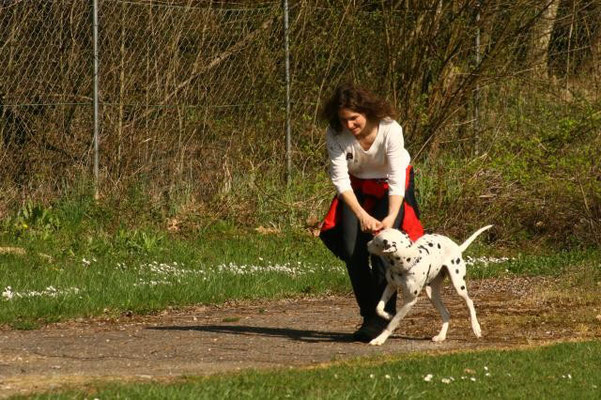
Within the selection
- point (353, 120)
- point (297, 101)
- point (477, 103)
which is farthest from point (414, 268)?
point (477, 103)

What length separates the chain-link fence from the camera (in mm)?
14414

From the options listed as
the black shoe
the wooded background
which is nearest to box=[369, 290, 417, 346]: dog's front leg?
the black shoe

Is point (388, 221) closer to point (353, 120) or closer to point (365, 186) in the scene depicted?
point (365, 186)

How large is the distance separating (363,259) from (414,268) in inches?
21.7

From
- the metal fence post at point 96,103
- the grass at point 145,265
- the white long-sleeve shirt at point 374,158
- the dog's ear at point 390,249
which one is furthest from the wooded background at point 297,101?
the dog's ear at point 390,249

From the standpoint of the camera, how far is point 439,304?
8906 millimetres

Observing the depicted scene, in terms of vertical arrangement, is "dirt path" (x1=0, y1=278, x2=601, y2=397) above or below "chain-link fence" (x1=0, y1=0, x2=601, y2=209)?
below

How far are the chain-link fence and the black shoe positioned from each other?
6272 mm

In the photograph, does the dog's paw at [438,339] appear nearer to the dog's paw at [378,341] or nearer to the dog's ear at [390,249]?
the dog's paw at [378,341]

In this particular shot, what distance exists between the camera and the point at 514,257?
14133mm

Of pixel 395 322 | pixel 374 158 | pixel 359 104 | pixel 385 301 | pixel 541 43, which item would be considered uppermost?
pixel 541 43

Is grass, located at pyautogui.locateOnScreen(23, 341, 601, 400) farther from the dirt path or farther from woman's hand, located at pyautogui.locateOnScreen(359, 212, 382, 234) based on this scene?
woman's hand, located at pyautogui.locateOnScreen(359, 212, 382, 234)

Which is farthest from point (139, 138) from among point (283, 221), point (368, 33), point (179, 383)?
point (179, 383)

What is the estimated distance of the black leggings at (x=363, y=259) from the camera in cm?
878
